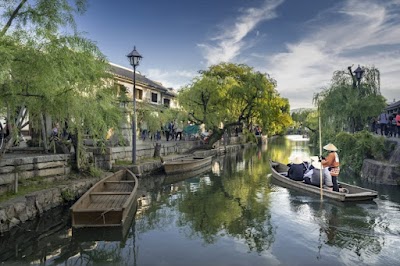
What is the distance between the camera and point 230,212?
33.8 ft

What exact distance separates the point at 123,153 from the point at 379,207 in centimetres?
1203

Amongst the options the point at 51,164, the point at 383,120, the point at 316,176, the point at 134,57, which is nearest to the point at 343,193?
the point at 316,176

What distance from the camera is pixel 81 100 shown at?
Result: 10289mm

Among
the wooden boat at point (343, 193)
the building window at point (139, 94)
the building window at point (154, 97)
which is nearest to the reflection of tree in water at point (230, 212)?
the wooden boat at point (343, 193)

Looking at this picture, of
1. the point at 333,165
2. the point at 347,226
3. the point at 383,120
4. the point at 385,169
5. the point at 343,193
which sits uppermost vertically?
the point at 383,120

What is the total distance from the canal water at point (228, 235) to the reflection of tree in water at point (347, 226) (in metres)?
0.02

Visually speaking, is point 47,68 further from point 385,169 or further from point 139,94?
point 139,94

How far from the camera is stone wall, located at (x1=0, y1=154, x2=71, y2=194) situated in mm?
9180

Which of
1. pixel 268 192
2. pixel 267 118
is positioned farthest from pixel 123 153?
pixel 267 118

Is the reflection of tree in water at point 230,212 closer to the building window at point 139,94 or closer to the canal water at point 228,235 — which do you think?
the canal water at point 228,235

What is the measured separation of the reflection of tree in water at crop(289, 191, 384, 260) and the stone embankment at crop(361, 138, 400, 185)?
4.56m

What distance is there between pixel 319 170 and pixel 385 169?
4.19 m

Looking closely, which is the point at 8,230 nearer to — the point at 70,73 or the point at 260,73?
the point at 70,73

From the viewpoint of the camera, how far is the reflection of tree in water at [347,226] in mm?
7304
